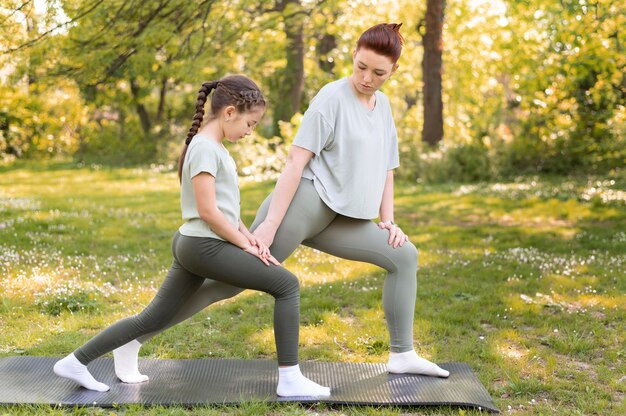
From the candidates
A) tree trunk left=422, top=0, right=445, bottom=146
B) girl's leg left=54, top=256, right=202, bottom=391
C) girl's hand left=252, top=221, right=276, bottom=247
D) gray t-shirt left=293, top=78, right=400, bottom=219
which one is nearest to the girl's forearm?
girl's hand left=252, top=221, right=276, bottom=247

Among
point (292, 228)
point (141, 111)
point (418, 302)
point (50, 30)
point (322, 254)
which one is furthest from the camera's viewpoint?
point (141, 111)

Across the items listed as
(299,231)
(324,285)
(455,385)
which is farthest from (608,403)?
(324,285)

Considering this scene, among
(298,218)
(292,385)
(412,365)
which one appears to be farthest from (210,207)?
(412,365)

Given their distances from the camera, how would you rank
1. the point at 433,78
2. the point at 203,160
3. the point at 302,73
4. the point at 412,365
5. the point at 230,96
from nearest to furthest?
the point at 203,160 → the point at 230,96 → the point at 412,365 → the point at 433,78 → the point at 302,73

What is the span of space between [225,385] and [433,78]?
14542 millimetres

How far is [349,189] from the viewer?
4062 millimetres

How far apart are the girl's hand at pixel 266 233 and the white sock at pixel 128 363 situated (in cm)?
95

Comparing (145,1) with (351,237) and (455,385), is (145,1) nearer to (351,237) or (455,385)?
(351,237)

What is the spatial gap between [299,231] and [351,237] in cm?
33

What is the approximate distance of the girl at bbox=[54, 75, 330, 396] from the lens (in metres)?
3.65

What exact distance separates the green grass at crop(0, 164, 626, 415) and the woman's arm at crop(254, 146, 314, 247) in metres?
0.90

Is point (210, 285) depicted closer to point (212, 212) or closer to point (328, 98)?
point (212, 212)

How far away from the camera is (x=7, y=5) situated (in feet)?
22.5

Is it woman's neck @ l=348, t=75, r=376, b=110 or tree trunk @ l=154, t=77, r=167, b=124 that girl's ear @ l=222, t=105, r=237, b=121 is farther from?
tree trunk @ l=154, t=77, r=167, b=124
